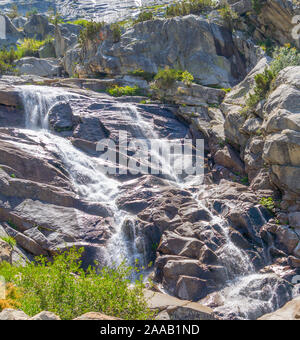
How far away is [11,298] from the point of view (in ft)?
30.0

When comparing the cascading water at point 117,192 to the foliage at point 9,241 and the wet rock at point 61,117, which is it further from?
the foliage at point 9,241

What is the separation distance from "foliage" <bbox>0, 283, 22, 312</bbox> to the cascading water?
112 inches

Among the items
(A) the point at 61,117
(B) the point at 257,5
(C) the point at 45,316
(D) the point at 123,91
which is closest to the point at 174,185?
(A) the point at 61,117

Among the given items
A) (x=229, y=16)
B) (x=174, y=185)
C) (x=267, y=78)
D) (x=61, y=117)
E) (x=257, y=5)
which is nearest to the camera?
(x=174, y=185)

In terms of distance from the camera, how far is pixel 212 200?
19.0 meters

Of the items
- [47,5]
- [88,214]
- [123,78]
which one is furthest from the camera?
[47,5]

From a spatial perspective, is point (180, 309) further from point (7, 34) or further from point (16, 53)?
point (7, 34)

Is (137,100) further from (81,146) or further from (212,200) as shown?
(212,200)

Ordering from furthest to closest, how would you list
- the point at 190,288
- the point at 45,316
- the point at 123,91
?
the point at 123,91 → the point at 190,288 → the point at 45,316

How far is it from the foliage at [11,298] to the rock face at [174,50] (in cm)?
2760

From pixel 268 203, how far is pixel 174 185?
578 cm

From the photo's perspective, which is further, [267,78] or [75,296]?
[267,78]

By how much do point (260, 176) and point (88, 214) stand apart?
1015cm

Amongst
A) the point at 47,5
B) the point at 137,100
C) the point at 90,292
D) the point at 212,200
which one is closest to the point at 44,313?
the point at 90,292
